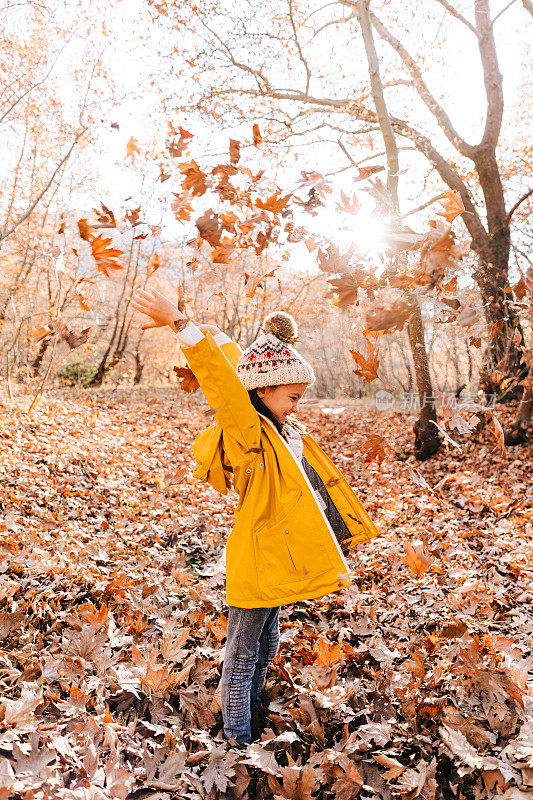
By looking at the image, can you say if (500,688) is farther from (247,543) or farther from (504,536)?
(504,536)

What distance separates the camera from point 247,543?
6.52 feet

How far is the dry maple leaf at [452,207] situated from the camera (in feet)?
5.81

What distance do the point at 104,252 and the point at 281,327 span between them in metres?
0.83

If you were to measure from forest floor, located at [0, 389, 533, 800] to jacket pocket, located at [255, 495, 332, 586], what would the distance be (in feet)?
2.57

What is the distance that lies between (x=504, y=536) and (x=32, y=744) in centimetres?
463

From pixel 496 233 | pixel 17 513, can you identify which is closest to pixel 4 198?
pixel 17 513

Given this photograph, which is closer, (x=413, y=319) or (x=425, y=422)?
(x=413, y=319)

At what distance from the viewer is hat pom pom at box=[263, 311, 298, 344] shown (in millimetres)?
2234

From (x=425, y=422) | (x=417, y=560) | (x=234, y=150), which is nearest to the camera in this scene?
(x=234, y=150)

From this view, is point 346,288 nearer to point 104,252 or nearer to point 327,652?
point 104,252

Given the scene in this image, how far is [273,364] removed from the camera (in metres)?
2.10

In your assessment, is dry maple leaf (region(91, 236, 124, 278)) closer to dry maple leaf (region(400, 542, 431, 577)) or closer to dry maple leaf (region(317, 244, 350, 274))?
dry maple leaf (region(317, 244, 350, 274))

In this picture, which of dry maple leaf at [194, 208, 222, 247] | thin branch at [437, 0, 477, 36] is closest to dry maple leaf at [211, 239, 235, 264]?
dry maple leaf at [194, 208, 222, 247]

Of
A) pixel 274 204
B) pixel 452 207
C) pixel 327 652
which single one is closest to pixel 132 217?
pixel 274 204
